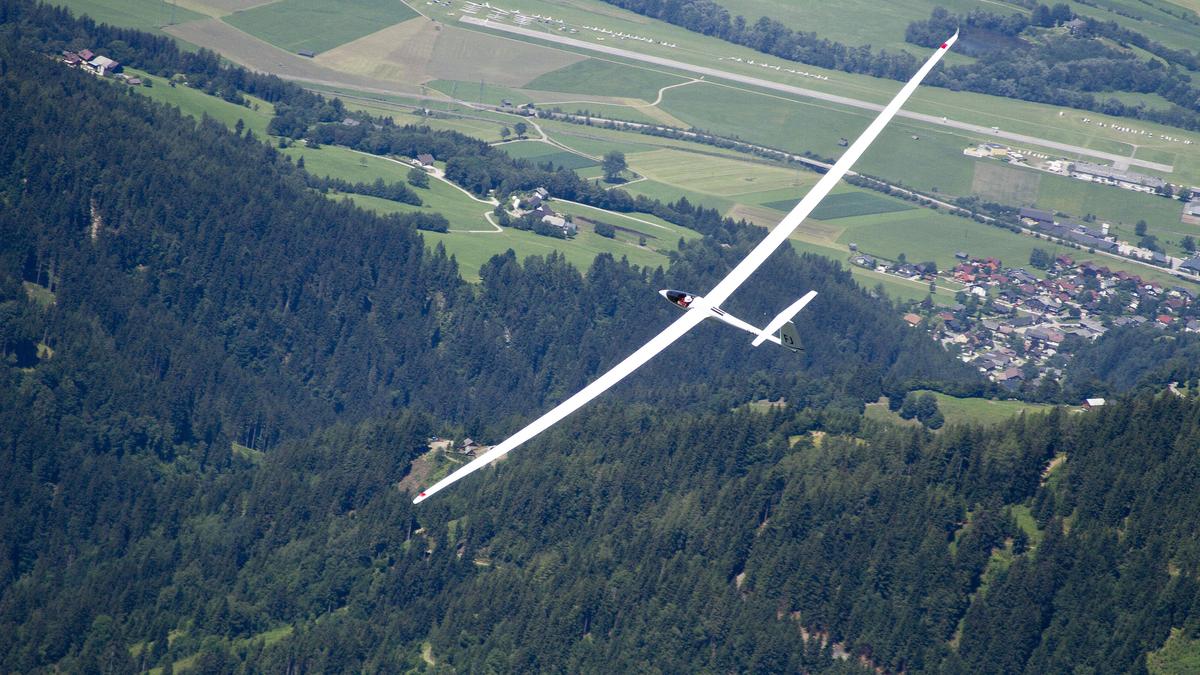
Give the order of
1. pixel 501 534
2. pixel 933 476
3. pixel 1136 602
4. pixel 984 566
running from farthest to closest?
pixel 501 534 < pixel 933 476 < pixel 984 566 < pixel 1136 602

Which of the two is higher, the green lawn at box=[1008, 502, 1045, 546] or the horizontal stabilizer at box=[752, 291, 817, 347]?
the horizontal stabilizer at box=[752, 291, 817, 347]

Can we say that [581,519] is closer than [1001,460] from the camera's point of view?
No

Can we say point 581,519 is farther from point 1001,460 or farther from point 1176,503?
point 1176,503

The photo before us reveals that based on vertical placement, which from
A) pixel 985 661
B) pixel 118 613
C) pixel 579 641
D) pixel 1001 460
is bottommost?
pixel 118 613

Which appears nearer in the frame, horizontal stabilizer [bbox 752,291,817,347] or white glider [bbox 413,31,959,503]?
white glider [bbox 413,31,959,503]

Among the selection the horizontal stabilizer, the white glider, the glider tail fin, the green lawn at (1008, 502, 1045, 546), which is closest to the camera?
the white glider

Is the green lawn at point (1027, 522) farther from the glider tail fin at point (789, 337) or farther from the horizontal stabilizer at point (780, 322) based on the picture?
the horizontal stabilizer at point (780, 322)

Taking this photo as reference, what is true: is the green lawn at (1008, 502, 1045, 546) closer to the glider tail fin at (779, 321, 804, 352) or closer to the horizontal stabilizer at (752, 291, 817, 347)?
the glider tail fin at (779, 321, 804, 352)

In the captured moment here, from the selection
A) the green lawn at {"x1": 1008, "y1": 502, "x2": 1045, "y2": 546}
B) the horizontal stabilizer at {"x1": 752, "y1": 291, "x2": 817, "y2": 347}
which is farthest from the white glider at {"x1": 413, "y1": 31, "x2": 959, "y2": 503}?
the green lawn at {"x1": 1008, "y1": 502, "x2": 1045, "y2": 546}

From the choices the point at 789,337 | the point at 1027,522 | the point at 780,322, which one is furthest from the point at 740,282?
the point at 1027,522

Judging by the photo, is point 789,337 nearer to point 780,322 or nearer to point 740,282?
point 780,322

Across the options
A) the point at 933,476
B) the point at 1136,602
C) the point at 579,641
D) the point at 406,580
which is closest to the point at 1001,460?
the point at 933,476
